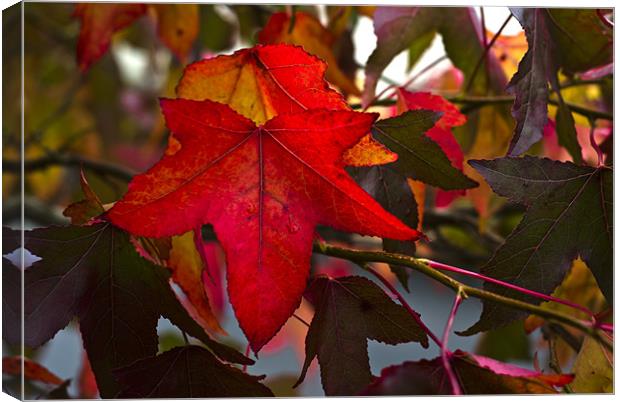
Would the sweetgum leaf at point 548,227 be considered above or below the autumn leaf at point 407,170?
below

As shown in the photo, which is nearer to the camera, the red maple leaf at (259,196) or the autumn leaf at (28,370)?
the red maple leaf at (259,196)

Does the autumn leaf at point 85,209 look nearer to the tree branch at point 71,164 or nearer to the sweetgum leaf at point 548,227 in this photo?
the sweetgum leaf at point 548,227

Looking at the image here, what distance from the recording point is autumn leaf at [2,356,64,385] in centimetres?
56

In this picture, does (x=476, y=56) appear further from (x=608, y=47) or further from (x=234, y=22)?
(x=234, y=22)

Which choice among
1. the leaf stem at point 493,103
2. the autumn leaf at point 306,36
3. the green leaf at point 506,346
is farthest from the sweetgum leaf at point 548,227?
the green leaf at point 506,346

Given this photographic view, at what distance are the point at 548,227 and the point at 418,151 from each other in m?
0.08

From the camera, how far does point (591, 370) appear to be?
486 millimetres

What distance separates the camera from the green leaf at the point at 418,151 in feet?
1.49

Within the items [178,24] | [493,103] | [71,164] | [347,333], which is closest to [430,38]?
[493,103]

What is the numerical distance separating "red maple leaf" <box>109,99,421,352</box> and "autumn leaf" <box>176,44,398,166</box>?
0.06 ft

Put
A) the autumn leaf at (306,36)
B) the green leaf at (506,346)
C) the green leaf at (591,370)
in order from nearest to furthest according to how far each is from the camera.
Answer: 1. the green leaf at (591,370)
2. the autumn leaf at (306,36)
3. the green leaf at (506,346)

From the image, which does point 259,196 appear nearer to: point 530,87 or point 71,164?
point 530,87

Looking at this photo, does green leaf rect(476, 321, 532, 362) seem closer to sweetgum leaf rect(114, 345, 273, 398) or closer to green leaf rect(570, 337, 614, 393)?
green leaf rect(570, 337, 614, 393)

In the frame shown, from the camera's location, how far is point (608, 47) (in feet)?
1.92
